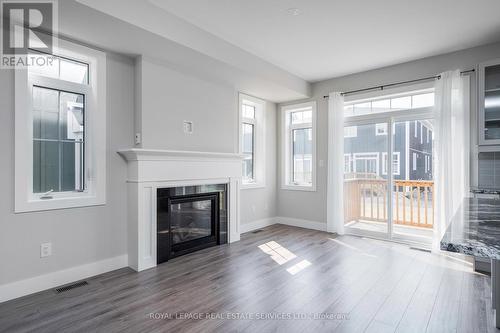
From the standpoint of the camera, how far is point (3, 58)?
245cm

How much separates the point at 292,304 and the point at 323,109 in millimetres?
3650

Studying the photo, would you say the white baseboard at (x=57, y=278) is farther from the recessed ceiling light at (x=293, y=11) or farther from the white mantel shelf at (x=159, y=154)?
the recessed ceiling light at (x=293, y=11)

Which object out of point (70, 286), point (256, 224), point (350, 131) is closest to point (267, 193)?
Answer: point (256, 224)

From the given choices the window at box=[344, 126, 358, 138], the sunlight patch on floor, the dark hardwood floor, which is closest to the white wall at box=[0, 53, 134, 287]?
the dark hardwood floor

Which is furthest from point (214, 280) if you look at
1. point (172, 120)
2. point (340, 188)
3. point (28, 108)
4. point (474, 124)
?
point (474, 124)

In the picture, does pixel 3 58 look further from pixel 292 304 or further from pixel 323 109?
pixel 323 109

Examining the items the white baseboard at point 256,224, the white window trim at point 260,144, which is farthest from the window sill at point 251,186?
the white baseboard at point 256,224

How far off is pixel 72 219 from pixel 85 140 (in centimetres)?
87

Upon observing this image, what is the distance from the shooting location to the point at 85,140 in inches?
121

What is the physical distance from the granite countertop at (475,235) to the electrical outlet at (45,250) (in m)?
3.20

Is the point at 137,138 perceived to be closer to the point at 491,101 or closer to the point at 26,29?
the point at 26,29

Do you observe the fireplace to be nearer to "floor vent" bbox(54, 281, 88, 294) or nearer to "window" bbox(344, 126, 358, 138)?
"floor vent" bbox(54, 281, 88, 294)

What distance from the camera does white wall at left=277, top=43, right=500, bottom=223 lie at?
3602 mm

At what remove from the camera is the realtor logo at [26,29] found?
2303 mm
